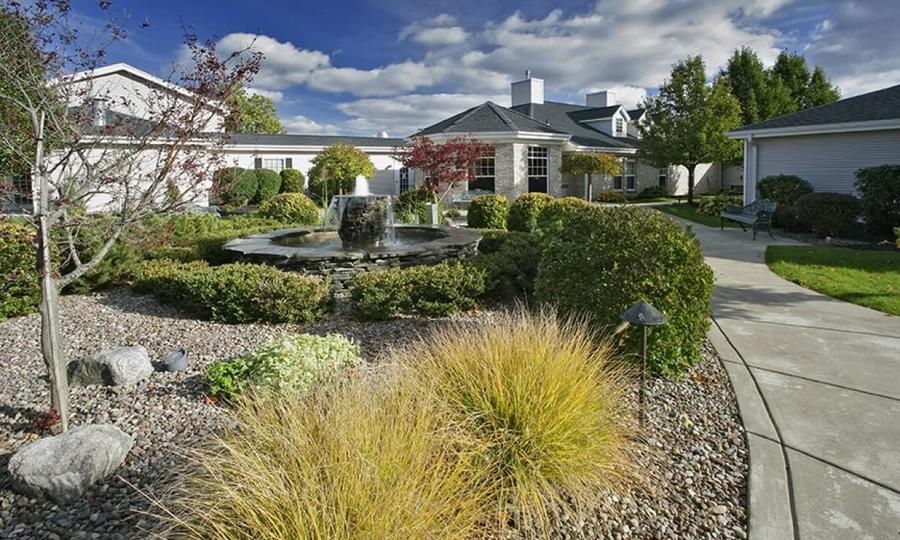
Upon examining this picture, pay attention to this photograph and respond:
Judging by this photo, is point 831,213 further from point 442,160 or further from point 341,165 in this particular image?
point 341,165

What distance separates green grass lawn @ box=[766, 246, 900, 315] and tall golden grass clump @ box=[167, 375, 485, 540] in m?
6.36

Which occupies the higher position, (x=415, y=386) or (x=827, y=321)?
(x=415, y=386)

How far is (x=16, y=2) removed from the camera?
348cm

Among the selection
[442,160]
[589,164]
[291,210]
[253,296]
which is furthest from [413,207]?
[589,164]

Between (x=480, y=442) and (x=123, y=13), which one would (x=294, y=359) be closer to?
(x=480, y=442)

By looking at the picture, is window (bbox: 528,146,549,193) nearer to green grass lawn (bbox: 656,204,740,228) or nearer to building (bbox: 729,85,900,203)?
green grass lawn (bbox: 656,204,740,228)

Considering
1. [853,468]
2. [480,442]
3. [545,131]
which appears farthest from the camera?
[545,131]

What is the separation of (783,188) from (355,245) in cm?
1260

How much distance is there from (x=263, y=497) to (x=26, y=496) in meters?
1.67

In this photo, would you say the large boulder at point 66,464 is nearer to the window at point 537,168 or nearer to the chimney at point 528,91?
the window at point 537,168

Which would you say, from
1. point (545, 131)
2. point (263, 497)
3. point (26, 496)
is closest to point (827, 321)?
point (263, 497)

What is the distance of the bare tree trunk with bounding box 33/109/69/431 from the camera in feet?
10.9

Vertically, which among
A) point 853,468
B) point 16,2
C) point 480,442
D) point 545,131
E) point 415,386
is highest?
point 545,131

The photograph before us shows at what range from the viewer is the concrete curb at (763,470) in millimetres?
2510
